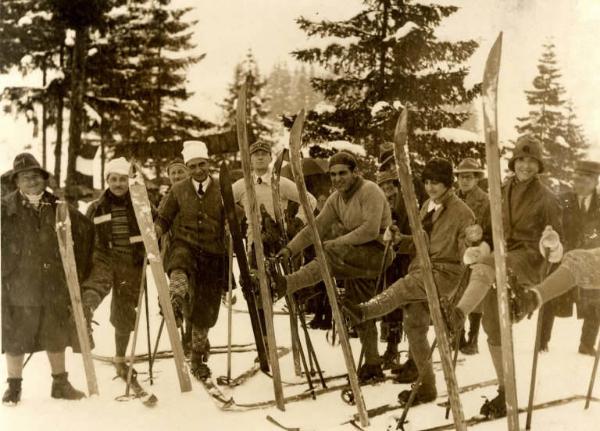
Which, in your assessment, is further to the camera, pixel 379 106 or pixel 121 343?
pixel 379 106

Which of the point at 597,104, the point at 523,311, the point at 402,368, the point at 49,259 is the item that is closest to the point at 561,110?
the point at 597,104

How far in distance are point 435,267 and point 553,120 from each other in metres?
4.20

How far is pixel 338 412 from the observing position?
354 centimetres

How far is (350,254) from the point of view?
4.06 m

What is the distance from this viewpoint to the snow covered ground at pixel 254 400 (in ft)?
11.2

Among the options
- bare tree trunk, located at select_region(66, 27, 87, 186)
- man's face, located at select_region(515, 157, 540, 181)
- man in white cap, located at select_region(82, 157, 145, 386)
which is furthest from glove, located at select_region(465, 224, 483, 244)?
bare tree trunk, located at select_region(66, 27, 87, 186)

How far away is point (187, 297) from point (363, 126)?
144 inches

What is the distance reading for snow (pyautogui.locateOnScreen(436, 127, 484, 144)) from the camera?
6.83 meters

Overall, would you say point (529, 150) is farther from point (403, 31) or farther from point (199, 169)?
point (403, 31)

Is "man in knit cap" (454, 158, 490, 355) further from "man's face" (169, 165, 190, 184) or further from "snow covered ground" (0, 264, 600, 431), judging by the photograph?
"man's face" (169, 165, 190, 184)

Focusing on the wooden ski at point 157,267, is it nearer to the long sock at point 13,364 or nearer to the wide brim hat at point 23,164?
the wide brim hat at point 23,164

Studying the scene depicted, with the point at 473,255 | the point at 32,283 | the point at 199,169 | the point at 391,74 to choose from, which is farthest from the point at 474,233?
the point at 391,74

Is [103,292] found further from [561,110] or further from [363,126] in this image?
[561,110]

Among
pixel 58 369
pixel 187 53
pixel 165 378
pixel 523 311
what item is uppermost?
pixel 187 53
